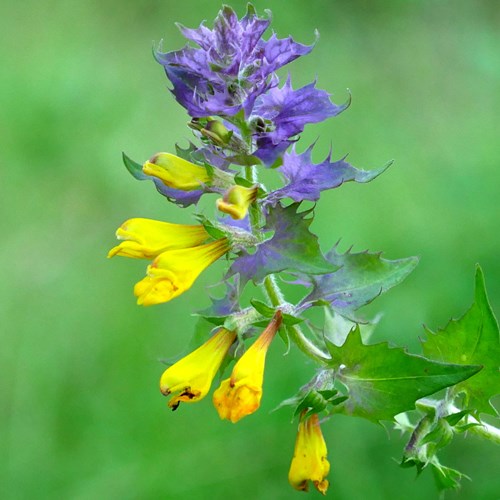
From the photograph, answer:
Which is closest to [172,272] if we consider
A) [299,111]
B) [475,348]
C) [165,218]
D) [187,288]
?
[187,288]

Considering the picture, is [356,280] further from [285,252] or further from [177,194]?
[177,194]

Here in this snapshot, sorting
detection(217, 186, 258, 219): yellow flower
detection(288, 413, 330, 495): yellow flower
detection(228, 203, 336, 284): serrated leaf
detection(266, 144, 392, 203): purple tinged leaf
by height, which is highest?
detection(266, 144, 392, 203): purple tinged leaf

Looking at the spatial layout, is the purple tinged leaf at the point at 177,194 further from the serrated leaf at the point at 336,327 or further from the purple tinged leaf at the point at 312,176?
the serrated leaf at the point at 336,327

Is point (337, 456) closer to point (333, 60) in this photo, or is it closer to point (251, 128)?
point (251, 128)

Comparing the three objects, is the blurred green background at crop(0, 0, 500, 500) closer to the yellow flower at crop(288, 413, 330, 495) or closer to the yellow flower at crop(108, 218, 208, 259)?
the yellow flower at crop(288, 413, 330, 495)

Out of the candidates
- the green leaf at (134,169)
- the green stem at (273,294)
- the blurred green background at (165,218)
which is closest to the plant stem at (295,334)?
the green stem at (273,294)

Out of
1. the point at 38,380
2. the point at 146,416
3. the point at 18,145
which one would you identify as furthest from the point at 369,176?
the point at 18,145

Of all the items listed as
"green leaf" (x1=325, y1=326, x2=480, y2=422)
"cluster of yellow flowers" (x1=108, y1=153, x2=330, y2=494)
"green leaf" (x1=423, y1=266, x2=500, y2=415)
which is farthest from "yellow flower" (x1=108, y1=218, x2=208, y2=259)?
"green leaf" (x1=423, y1=266, x2=500, y2=415)
